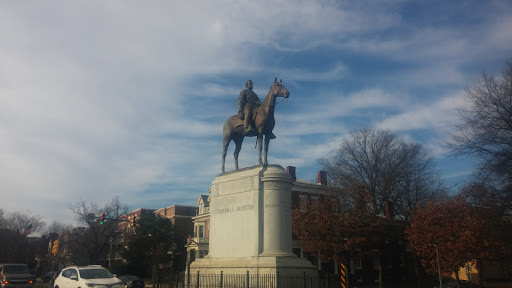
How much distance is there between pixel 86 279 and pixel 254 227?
23.9 feet

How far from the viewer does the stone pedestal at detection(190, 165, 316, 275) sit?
57.5 feet

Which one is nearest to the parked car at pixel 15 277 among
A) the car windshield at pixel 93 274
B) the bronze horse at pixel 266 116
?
the car windshield at pixel 93 274

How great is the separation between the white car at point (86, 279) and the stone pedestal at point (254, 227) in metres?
4.31

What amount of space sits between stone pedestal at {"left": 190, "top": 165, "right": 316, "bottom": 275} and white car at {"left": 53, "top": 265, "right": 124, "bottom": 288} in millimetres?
4306

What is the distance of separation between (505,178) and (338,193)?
57.5ft

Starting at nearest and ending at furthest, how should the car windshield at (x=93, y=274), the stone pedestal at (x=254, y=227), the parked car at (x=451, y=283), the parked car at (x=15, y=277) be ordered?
1. the car windshield at (x=93, y=274)
2. the stone pedestal at (x=254, y=227)
3. the parked car at (x=15, y=277)
4. the parked car at (x=451, y=283)

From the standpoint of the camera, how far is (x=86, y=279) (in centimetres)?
1681

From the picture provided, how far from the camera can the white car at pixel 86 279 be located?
16438 mm

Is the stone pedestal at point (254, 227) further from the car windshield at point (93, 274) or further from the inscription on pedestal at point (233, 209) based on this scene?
the car windshield at point (93, 274)

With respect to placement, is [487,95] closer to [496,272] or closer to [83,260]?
[496,272]

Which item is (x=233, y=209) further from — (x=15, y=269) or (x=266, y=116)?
(x=15, y=269)

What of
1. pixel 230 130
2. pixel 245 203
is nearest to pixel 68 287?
pixel 245 203

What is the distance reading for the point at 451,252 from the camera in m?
32.2

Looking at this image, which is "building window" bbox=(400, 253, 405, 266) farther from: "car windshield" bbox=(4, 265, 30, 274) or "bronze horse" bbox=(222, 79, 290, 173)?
"car windshield" bbox=(4, 265, 30, 274)
